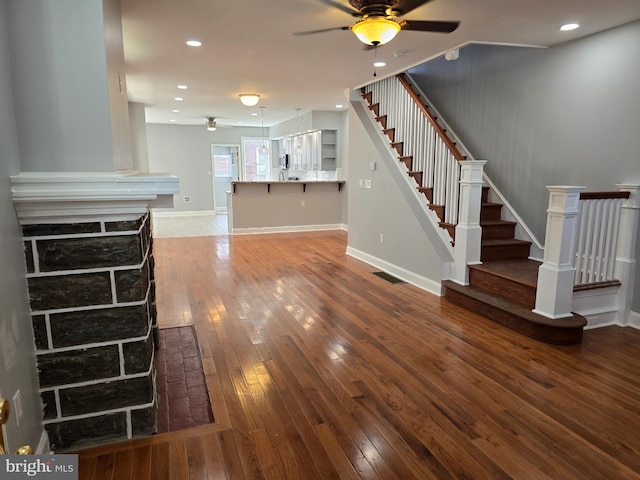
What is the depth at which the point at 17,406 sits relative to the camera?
1.55 meters

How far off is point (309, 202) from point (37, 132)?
715cm

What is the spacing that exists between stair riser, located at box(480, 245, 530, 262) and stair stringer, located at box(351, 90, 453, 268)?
13.9 inches

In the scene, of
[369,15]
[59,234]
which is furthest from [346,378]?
[369,15]

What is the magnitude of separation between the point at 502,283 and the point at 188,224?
7669 mm

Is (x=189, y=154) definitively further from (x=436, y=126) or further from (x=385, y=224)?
(x=436, y=126)

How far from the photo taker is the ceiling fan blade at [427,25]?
2963 millimetres

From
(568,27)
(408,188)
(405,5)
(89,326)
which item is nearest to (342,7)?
(405,5)

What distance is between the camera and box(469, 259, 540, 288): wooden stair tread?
3641 millimetres

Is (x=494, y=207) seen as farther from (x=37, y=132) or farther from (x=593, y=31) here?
(x=37, y=132)

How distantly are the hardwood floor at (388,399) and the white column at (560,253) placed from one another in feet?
1.15

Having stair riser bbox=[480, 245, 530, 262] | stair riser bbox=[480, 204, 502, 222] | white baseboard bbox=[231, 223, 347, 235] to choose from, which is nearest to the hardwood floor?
stair riser bbox=[480, 245, 530, 262]

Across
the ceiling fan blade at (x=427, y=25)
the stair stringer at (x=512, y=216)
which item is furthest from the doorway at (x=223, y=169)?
the ceiling fan blade at (x=427, y=25)

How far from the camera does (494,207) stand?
15.6 ft

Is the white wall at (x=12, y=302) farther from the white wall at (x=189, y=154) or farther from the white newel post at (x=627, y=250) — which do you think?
the white wall at (x=189, y=154)
